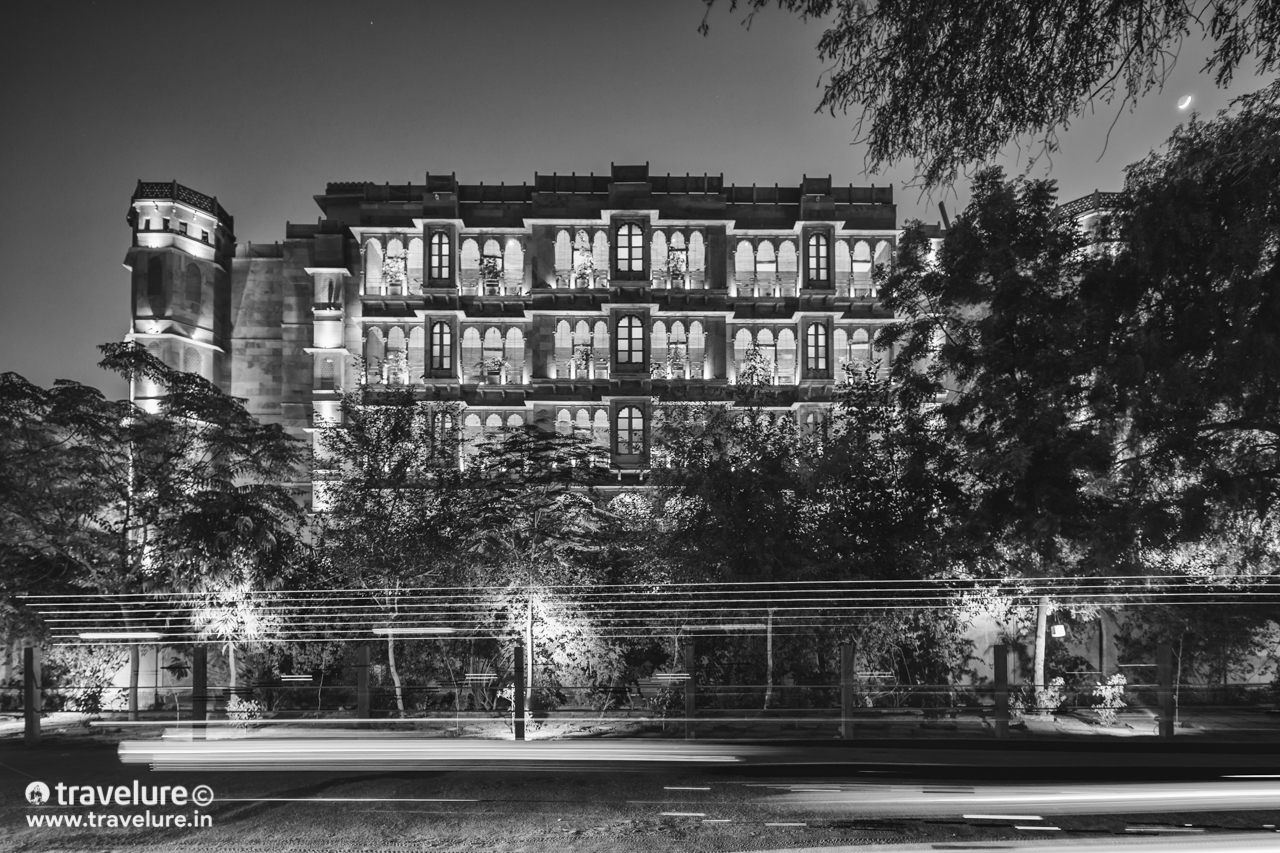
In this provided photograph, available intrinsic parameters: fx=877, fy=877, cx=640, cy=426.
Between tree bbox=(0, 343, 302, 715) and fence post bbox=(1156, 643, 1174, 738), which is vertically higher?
tree bbox=(0, 343, 302, 715)

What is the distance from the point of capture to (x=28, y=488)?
543 inches

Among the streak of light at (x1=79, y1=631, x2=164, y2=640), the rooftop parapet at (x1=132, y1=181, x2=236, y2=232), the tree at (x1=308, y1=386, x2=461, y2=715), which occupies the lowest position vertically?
the streak of light at (x1=79, y1=631, x2=164, y2=640)

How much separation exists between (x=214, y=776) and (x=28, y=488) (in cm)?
847

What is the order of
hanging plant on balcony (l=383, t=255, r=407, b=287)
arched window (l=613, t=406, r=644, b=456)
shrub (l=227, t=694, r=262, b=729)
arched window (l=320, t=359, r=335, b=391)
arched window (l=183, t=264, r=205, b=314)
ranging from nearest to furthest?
shrub (l=227, t=694, r=262, b=729) → arched window (l=613, t=406, r=644, b=456) → hanging plant on balcony (l=383, t=255, r=407, b=287) → arched window (l=320, t=359, r=335, b=391) → arched window (l=183, t=264, r=205, b=314)

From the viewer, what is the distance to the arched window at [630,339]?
2619 cm

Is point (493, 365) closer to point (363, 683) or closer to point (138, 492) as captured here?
point (138, 492)

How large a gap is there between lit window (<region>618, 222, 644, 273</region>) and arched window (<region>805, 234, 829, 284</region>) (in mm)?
5130

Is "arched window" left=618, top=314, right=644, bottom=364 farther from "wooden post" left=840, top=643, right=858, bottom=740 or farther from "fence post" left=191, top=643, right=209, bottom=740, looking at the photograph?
"fence post" left=191, top=643, right=209, bottom=740

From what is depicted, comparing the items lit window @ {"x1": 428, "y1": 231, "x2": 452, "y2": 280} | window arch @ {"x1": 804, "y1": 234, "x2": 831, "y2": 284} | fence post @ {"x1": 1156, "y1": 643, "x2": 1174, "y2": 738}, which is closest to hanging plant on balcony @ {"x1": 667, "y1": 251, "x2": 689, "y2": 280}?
window arch @ {"x1": 804, "y1": 234, "x2": 831, "y2": 284}

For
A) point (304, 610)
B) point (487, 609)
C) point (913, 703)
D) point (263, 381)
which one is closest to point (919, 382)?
point (913, 703)

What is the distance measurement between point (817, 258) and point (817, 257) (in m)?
0.03

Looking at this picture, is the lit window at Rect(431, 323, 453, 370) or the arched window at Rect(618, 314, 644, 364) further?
the lit window at Rect(431, 323, 453, 370)
